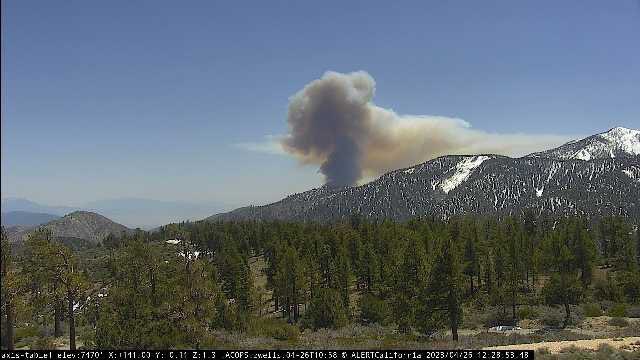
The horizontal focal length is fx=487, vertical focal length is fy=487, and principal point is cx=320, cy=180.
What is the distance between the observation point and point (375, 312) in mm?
54719

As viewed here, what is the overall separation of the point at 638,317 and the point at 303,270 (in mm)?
38623

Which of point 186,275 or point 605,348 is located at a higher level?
point 186,275

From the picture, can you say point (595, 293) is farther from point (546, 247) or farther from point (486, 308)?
point (486, 308)

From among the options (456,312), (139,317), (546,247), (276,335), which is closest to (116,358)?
(139,317)

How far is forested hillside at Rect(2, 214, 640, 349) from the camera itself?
31.2 metres

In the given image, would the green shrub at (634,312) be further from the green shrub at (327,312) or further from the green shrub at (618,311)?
the green shrub at (327,312)

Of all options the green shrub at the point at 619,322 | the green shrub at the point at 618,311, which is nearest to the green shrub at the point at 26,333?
the green shrub at the point at 619,322

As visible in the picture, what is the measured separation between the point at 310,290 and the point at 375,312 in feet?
42.6

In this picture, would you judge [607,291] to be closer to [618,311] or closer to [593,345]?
[618,311]

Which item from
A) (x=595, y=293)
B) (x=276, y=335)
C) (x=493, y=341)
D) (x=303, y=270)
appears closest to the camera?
(x=493, y=341)

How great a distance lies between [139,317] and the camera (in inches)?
1227

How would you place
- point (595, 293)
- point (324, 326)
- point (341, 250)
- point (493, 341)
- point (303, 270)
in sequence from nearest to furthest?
point (493, 341) → point (324, 326) → point (303, 270) → point (595, 293) → point (341, 250)

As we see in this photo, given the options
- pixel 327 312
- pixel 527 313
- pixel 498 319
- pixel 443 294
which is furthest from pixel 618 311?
pixel 327 312

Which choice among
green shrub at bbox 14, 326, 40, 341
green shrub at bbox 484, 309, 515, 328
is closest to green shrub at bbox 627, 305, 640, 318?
green shrub at bbox 484, 309, 515, 328
